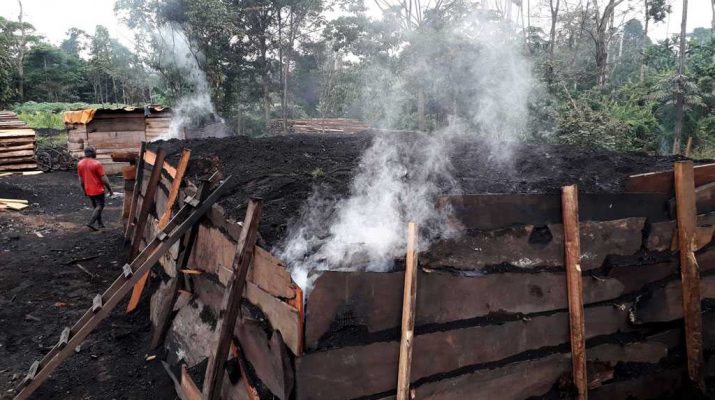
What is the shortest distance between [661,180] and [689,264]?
2.13ft

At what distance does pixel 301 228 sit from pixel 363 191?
0.77 meters

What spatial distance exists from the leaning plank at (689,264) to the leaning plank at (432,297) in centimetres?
56

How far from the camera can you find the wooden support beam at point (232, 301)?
9.18 feet

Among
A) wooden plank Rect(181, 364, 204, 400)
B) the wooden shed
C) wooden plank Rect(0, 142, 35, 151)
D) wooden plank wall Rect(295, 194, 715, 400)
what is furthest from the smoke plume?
wooden plank wall Rect(295, 194, 715, 400)

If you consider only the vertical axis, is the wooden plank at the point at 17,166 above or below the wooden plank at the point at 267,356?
above

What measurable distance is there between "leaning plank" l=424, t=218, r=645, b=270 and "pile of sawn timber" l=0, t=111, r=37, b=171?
56.8ft

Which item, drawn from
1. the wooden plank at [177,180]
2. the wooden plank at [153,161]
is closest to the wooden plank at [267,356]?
the wooden plank at [177,180]

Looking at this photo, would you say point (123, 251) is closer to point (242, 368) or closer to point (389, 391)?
point (242, 368)

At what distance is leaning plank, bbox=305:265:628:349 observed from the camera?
2365mm

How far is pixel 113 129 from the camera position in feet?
51.4

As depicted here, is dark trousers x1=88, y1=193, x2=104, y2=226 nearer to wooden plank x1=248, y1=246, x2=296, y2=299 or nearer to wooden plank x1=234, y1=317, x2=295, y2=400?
wooden plank x1=234, y1=317, x2=295, y2=400

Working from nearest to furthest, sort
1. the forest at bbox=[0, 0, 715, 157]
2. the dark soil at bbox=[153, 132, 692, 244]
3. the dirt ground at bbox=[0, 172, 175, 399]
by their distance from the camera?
the dark soil at bbox=[153, 132, 692, 244] → the dirt ground at bbox=[0, 172, 175, 399] → the forest at bbox=[0, 0, 715, 157]

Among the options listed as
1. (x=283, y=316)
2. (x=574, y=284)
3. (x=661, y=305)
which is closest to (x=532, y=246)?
(x=574, y=284)

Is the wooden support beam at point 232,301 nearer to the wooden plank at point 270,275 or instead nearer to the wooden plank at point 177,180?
the wooden plank at point 270,275
